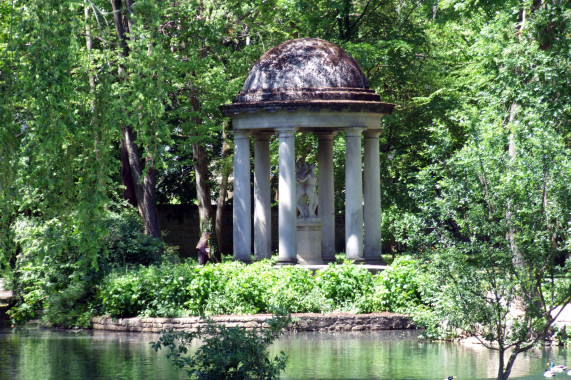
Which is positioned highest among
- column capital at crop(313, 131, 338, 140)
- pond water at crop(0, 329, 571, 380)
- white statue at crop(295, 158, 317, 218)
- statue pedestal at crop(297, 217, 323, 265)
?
column capital at crop(313, 131, 338, 140)

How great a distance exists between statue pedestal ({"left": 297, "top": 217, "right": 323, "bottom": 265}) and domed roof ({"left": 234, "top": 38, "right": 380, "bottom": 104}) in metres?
4.37

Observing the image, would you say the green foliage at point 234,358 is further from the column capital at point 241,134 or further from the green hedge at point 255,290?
the column capital at point 241,134

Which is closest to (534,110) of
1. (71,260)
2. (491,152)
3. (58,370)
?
(491,152)

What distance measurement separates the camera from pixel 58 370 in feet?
51.7

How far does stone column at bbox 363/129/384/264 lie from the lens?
25.9m

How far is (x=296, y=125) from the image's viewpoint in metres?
24.5

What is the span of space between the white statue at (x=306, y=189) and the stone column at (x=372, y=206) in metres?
2.36

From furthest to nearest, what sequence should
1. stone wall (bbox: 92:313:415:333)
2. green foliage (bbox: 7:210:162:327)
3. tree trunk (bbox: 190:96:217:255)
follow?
tree trunk (bbox: 190:96:217:255) < green foliage (bbox: 7:210:162:327) < stone wall (bbox: 92:313:415:333)

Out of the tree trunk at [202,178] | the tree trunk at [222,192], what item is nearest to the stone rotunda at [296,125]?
the tree trunk at [202,178]

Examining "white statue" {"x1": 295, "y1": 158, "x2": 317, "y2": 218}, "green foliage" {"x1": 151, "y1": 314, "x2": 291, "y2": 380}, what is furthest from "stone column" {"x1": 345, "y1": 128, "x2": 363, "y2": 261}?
"green foliage" {"x1": 151, "y1": 314, "x2": 291, "y2": 380}

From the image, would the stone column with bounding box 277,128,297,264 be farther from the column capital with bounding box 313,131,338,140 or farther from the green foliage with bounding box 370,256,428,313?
the green foliage with bounding box 370,256,428,313

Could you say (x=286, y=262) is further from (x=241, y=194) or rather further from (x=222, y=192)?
(x=222, y=192)

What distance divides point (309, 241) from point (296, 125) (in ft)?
14.8

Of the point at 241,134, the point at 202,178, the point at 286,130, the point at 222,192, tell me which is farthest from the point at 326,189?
the point at 222,192
